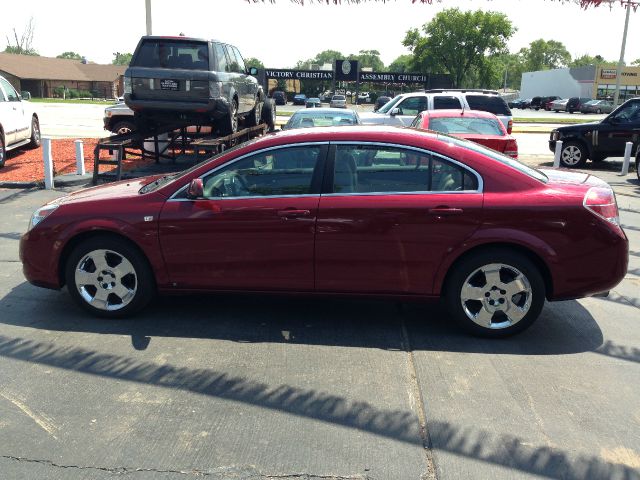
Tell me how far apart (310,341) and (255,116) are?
1122 centimetres

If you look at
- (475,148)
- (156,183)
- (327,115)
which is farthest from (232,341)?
(327,115)

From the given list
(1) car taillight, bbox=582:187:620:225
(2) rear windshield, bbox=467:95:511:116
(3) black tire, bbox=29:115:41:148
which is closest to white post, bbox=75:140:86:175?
(3) black tire, bbox=29:115:41:148

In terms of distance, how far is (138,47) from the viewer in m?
10.5

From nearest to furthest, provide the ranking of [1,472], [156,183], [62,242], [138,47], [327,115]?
[1,472], [62,242], [156,183], [138,47], [327,115]

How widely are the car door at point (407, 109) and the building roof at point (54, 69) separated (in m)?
69.7

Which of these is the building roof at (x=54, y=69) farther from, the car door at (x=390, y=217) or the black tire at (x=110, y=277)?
the car door at (x=390, y=217)

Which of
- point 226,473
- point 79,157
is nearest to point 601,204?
point 226,473

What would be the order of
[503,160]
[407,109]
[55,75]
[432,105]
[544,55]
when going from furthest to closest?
[544,55]
[55,75]
[407,109]
[432,105]
[503,160]

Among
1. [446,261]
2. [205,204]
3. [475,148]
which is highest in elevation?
[475,148]

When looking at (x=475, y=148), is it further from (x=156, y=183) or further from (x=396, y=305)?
(x=156, y=183)

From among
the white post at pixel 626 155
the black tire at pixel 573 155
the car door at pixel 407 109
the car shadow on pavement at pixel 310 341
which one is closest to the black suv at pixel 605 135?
the black tire at pixel 573 155

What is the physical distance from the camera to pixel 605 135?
15.3 metres

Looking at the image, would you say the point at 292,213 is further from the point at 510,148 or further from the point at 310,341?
the point at 510,148

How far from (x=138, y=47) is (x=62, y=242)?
6673mm
